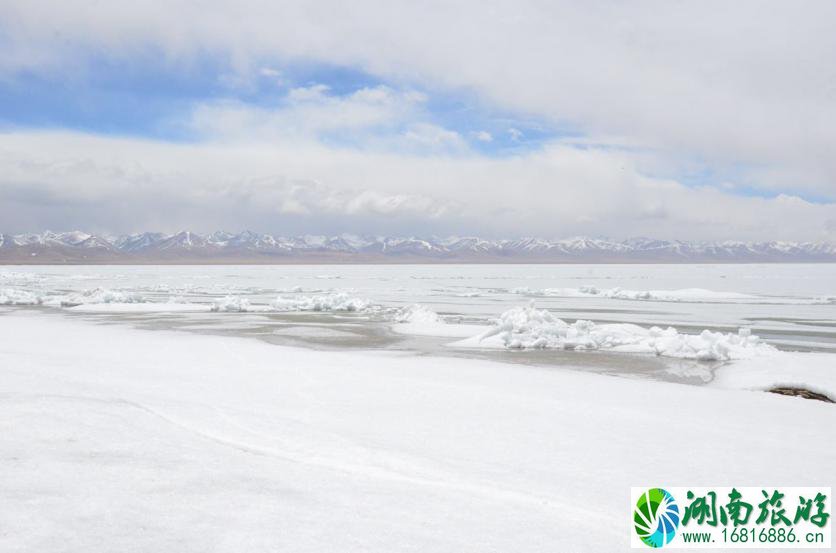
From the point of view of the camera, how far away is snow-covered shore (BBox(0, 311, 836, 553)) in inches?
124

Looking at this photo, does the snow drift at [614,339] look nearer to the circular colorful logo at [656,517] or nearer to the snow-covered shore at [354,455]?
the snow-covered shore at [354,455]

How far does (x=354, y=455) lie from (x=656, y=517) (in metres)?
2.13

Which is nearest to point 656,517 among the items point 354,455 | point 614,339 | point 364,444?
point 354,455

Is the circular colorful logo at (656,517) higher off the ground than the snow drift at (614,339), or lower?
higher

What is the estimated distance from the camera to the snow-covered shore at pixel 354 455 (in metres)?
3.16

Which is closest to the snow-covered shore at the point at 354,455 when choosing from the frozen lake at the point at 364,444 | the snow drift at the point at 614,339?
the frozen lake at the point at 364,444

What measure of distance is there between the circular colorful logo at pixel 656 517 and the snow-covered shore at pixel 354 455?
0.38ft

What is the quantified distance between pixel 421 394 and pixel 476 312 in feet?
62.9

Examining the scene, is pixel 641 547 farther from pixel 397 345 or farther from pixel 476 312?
pixel 476 312

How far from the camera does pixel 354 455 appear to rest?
462cm

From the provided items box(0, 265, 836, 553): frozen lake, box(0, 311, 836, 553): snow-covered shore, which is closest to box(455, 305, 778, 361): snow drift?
box(0, 265, 836, 553): frozen lake

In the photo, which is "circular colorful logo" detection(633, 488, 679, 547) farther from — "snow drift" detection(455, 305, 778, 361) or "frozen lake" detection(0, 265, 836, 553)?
"snow drift" detection(455, 305, 778, 361)

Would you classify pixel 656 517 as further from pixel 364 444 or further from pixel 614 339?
pixel 614 339

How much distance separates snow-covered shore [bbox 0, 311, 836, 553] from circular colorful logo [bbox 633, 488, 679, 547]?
116 mm
